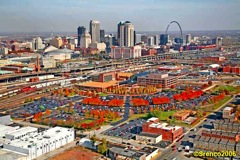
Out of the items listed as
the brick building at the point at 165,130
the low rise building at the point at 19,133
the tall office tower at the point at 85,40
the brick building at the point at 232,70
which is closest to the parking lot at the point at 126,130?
the brick building at the point at 165,130

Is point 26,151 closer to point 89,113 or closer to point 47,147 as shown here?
point 47,147

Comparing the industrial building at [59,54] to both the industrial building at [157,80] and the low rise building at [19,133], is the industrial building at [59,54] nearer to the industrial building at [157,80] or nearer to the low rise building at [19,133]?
the industrial building at [157,80]

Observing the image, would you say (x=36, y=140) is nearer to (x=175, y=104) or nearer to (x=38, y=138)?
(x=38, y=138)

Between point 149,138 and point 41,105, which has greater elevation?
point 41,105

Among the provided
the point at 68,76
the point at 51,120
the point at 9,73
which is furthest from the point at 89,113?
the point at 9,73

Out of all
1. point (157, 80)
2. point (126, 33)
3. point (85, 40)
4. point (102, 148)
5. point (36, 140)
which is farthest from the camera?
point (85, 40)

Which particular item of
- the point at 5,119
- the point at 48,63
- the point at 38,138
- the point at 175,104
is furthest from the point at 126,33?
the point at 38,138
